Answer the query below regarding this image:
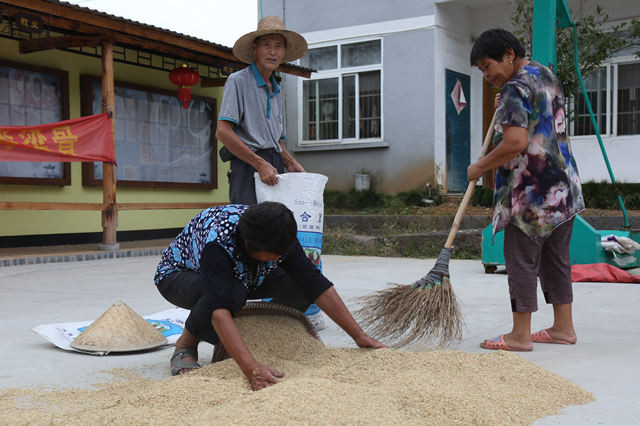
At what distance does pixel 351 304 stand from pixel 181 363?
5.65 feet

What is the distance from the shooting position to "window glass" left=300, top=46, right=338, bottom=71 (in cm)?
1115

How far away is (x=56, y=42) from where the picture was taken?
7051mm

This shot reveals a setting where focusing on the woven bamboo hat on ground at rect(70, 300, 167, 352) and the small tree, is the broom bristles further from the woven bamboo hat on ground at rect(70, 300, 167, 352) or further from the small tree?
the small tree

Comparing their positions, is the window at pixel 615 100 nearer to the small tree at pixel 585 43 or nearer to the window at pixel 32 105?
the small tree at pixel 585 43

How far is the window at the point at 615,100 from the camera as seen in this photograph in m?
9.49

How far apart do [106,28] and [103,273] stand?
2705 mm

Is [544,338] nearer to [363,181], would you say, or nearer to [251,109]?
[251,109]

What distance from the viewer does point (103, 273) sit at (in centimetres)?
588

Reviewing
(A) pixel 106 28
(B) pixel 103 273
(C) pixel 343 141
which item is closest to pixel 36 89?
(A) pixel 106 28

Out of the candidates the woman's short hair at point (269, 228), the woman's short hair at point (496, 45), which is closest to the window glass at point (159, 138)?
the woman's short hair at point (496, 45)

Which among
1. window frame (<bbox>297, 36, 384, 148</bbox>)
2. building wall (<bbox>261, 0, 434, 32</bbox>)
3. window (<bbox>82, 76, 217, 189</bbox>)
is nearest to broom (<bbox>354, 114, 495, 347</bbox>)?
window (<bbox>82, 76, 217, 189</bbox>)

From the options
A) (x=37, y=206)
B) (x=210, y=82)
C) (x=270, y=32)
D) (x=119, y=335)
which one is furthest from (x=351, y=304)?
(x=210, y=82)

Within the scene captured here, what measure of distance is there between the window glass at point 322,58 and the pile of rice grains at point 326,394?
9.17 m

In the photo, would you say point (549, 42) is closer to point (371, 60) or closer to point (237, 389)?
point (237, 389)
